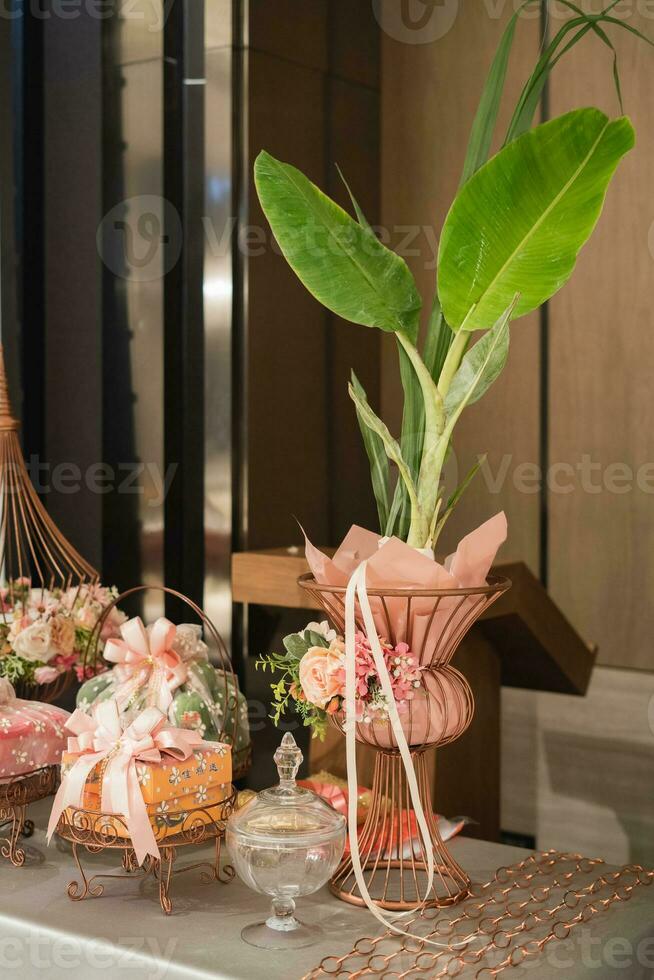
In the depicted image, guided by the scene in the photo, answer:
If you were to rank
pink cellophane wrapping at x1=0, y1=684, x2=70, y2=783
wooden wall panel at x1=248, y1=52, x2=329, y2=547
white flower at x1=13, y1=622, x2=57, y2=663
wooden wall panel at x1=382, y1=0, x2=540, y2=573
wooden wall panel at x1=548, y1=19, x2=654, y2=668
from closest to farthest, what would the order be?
pink cellophane wrapping at x1=0, y1=684, x2=70, y2=783
white flower at x1=13, y1=622, x2=57, y2=663
wooden wall panel at x1=248, y1=52, x2=329, y2=547
wooden wall panel at x1=548, y1=19, x2=654, y2=668
wooden wall panel at x1=382, y1=0, x2=540, y2=573

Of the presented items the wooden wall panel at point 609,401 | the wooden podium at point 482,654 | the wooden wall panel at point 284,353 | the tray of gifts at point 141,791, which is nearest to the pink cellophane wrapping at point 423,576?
the tray of gifts at point 141,791

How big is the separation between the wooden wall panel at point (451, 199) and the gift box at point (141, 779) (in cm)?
162

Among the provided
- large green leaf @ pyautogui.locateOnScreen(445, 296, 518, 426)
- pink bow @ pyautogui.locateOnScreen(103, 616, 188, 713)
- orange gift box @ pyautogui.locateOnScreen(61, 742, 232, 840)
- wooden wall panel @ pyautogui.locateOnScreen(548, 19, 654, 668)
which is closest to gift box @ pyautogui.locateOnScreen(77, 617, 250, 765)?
pink bow @ pyautogui.locateOnScreen(103, 616, 188, 713)

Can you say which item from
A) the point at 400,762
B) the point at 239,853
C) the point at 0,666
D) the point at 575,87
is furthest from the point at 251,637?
the point at 575,87

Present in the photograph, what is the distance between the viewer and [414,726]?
4.04 feet

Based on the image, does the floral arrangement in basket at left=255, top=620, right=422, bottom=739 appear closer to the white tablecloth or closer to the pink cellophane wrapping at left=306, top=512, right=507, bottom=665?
the pink cellophane wrapping at left=306, top=512, right=507, bottom=665

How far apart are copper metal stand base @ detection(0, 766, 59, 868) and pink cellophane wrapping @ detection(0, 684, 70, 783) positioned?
0.5 inches

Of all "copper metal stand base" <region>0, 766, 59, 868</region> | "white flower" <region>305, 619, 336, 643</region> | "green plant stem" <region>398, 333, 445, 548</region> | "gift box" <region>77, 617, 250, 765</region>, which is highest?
"green plant stem" <region>398, 333, 445, 548</region>

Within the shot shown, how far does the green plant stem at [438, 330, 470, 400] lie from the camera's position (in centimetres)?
129

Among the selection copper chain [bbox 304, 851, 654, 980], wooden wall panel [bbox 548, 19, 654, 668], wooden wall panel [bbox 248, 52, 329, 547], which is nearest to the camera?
copper chain [bbox 304, 851, 654, 980]

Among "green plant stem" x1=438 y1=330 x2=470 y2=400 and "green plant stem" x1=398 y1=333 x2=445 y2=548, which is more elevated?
"green plant stem" x1=438 y1=330 x2=470 y2=400

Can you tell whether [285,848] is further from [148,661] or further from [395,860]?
[148,661]

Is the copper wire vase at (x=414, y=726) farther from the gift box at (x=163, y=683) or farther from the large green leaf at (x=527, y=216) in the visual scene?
the large green leaf at (x=527, y=216)

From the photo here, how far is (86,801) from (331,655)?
32cm
